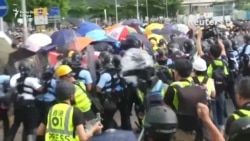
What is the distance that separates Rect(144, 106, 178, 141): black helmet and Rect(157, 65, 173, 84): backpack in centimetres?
668

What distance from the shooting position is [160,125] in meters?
3.83

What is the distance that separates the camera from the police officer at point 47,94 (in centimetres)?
995

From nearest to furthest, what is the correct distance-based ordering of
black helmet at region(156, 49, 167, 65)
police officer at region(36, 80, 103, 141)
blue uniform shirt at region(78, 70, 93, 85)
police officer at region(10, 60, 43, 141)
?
1. police officer at region(36, 80, 103, 141)
2. police officer at region(10, 60, 43, 141)
3. blue uniform shirt at region(78, 70, 93, 85)
4. black helmet at region(156, 49, 167, 65)

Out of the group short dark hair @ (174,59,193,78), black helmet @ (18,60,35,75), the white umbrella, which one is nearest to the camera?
short dark hair @ (174,59,193,78)

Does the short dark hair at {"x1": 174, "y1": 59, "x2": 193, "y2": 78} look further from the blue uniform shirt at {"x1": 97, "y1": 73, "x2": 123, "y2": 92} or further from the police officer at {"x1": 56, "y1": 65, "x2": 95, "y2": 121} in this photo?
the blue uniform shirt at {"x1": 97, "y1": 73, "x2": 123, "y2": 92}

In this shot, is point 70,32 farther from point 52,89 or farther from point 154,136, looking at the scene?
point 154,136

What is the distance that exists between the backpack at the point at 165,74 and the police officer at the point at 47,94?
179 cm

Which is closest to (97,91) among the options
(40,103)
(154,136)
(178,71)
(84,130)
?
(40,103)

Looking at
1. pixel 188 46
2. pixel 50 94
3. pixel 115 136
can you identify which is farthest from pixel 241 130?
pixel 188 46

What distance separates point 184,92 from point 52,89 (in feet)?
10.6

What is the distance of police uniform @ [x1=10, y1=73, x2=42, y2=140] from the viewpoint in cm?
1029

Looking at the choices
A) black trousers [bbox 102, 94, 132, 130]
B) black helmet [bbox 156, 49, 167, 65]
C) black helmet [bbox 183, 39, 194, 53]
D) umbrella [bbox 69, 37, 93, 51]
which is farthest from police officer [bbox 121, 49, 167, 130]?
black helmet [bbox 183, 39, 194, 53]

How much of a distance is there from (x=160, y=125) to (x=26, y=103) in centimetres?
675

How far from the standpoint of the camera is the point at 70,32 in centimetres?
1375
